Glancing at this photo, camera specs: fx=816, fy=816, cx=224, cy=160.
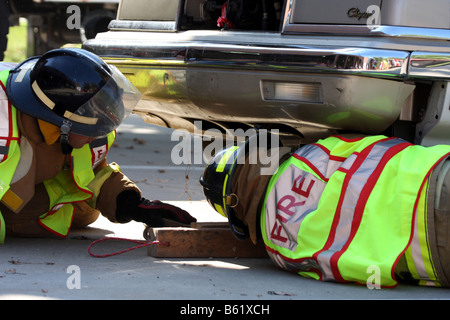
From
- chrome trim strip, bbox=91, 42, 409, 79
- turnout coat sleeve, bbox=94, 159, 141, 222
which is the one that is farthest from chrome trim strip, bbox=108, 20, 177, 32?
turnout coat sleeve, bbox=94, 159, 141, 222

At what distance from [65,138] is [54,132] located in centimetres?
8

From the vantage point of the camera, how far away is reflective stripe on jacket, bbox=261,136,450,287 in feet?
10.9

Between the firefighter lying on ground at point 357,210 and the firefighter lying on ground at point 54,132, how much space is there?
792 mm

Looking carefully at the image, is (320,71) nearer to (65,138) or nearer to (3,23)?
(65,138)

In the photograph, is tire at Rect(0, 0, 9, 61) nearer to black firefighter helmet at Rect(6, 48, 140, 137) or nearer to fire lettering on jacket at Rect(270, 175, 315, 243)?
black firefighter helmet at Rect(6, 48, 140, 137)

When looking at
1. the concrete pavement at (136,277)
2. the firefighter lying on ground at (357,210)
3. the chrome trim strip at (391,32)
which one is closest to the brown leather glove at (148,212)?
the concrete pavement at (136,277)

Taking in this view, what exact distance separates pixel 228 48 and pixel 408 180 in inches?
47.9

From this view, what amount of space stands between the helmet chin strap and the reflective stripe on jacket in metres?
1.03

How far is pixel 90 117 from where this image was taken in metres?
3.97

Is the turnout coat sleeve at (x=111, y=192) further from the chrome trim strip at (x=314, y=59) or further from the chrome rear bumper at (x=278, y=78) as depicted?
the chrome trim strip at (x=314, y=59)

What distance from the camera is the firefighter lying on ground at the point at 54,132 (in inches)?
154

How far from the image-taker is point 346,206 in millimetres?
3439
